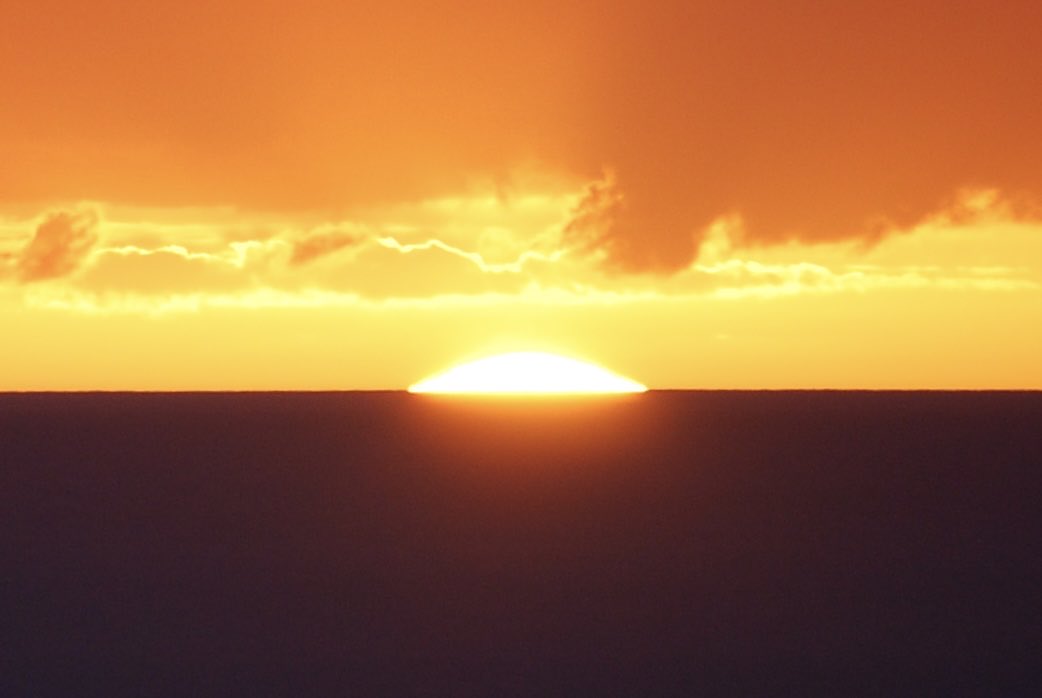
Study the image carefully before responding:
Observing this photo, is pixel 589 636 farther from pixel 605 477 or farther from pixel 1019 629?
pixel 605 477

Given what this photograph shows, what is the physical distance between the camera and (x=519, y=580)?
2664cm

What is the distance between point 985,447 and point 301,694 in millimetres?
57329

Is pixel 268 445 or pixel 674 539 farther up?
pixel 268 445

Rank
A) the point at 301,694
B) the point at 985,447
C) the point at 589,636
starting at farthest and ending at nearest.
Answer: the point at 985,447
the point at 589,636
the point at 301,694

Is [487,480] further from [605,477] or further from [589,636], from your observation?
A: [589,636]

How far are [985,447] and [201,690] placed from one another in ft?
189

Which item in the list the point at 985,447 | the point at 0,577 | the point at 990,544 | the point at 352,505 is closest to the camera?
the point at 0,577

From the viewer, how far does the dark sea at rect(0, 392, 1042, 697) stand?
19312 millimetres

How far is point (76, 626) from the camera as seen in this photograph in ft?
72.7

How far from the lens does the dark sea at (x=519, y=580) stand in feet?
63.4

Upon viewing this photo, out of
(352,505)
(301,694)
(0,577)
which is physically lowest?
(301,694)

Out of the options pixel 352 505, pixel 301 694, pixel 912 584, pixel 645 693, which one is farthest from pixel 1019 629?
pixel 352 505

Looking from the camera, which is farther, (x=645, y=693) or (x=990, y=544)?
(x=990, y=544)

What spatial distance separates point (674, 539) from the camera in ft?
109
